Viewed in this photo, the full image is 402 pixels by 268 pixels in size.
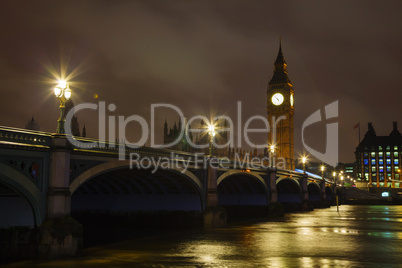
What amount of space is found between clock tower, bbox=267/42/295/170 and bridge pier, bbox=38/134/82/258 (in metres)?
150

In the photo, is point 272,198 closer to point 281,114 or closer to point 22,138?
point 22,138

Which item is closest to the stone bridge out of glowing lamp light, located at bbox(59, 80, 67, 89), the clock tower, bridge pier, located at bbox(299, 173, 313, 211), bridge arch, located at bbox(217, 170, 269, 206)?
bridge arch, located at bbox(217, 170, 269, 206)

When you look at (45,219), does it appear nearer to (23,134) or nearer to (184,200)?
(23,134)

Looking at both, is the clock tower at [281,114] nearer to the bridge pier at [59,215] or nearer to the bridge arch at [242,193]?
the bridge arch at [242,193]

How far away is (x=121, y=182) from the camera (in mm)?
46688

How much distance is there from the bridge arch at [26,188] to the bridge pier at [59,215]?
363mm

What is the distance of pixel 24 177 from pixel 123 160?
27.8 ft

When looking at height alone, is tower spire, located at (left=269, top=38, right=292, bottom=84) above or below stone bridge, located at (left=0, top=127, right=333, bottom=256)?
above

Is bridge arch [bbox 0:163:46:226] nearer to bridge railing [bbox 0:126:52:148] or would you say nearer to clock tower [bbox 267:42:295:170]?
bridge railing [bbox 0:126:52:148]

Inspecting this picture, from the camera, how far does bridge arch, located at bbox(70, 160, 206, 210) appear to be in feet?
91.6

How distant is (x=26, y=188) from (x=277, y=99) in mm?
155745

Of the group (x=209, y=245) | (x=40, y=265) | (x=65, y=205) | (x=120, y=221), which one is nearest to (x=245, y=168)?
(x=120, y=221)

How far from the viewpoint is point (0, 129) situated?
2250 centimetres

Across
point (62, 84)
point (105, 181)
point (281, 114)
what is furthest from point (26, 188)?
point (281, 114)
